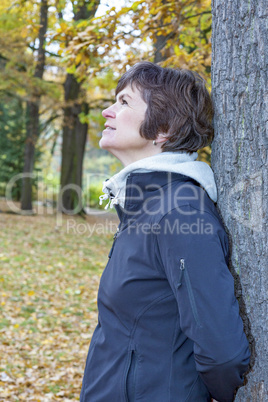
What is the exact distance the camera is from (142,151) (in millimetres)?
1804

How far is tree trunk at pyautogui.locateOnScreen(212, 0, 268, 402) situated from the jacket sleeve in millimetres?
242

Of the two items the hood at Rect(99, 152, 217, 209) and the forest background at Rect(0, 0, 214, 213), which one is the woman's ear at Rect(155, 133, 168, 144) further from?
the forest background at Rect(0, 0, 214, 213)

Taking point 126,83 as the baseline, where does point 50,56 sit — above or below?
above

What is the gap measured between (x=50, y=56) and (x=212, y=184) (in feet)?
54.7

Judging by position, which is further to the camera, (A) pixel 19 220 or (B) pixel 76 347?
(A) pixel 19 220

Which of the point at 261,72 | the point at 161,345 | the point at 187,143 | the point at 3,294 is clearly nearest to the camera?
the point at 161,345

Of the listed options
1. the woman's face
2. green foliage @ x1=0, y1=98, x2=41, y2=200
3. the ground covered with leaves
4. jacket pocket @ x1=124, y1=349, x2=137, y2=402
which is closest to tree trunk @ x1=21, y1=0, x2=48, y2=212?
the ground covered with leaves

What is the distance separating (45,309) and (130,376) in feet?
18.9

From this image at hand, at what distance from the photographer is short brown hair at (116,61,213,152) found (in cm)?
172

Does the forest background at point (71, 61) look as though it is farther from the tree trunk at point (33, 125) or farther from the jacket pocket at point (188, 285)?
the jacket pocket at point (188, 285)

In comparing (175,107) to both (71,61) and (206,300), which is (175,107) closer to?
(206,300)

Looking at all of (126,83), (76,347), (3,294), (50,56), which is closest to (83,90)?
(50,56)

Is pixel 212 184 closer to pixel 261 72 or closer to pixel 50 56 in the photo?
pixel 261 72

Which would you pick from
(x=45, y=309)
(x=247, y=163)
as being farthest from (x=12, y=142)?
(x=247, y=163)
